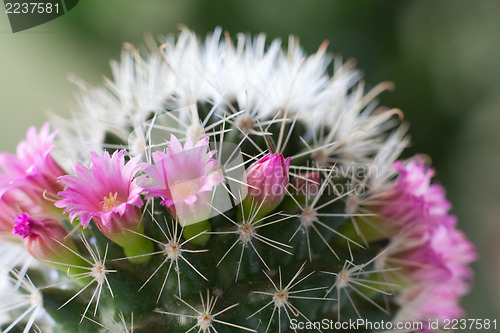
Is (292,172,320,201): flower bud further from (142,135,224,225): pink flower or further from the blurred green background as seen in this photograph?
the blurred green background

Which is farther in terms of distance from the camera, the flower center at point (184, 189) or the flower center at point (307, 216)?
the flower center at point (307, 216)

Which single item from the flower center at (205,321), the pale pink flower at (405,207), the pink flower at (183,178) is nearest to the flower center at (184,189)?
the pink flower at (183,178)

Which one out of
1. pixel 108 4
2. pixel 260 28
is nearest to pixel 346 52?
pixel 260 28

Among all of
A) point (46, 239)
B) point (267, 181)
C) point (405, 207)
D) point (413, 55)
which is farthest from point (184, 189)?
point (413, 55)

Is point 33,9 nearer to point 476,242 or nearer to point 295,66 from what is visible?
point 295,66

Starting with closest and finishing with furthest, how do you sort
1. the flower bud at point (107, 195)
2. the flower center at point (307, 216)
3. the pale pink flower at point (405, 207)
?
the flower bud at point (107, 195) → the flower center at point (307, 216) → the pale pink flower at point (405, 207)

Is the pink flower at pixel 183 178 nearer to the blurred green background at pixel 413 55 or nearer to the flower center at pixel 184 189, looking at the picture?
the flower center at pixel 184 189

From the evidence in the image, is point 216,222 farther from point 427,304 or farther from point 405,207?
point 427,304
